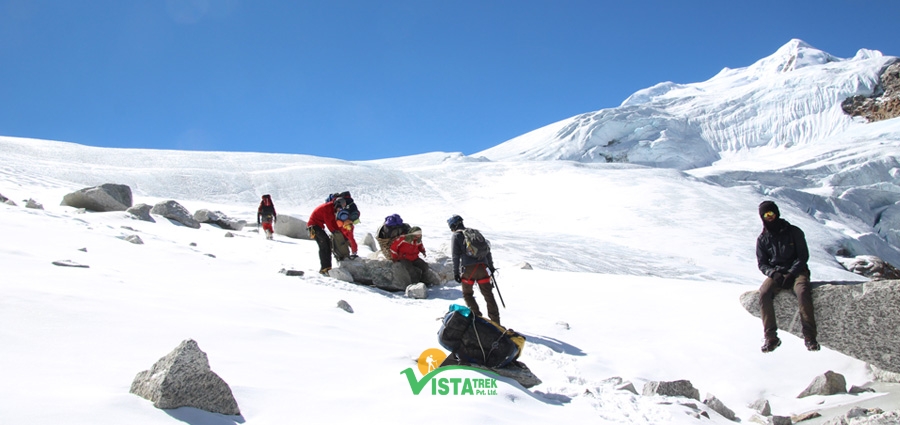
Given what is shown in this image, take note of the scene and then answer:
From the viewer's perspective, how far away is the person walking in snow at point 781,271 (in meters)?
5.93

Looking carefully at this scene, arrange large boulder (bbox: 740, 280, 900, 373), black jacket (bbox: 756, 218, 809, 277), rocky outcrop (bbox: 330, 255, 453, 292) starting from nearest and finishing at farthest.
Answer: large boulder (bbox: 740, 280, 900, 373)
black jacket (bbox: 756, 218, 809, 277)
rocky outcrop (bbox: 330, 255, 453, 292)

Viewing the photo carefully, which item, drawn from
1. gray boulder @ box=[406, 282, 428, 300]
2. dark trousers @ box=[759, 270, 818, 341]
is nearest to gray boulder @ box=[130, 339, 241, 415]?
dark trousers @ box=[759, 270, 818, 341]

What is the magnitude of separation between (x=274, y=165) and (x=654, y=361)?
39969 millimetres

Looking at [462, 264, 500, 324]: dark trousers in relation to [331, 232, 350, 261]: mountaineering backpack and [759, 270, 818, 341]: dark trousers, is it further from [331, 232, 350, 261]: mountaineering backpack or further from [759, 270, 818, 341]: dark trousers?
[331, 232, 350, 261]: mountaineering backpack

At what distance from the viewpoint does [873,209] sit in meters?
48.4

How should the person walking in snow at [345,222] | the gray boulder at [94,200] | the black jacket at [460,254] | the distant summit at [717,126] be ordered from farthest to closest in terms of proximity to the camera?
the distant summit at [717,126]
the gray boulder at [94,200]
the person walking in snow at [345,222]
the black jacket at [460,254]

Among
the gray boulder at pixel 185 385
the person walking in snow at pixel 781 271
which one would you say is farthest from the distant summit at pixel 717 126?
the gray boulder at pixel 185 385

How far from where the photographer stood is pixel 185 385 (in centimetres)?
298

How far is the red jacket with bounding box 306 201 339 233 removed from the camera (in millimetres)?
10539

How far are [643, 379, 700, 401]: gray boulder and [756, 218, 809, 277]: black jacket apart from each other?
169 centimetres

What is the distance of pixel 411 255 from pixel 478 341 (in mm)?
5548

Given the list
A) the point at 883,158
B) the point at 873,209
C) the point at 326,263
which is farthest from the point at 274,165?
the point at 883,158

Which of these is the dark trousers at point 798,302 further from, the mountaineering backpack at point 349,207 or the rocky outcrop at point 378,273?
the mountaineering backpack at point 349,207

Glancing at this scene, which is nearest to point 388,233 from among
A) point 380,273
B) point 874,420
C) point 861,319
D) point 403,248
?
point 403,248
